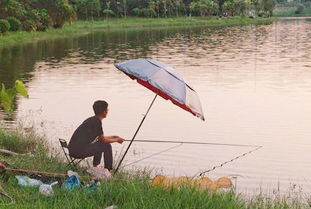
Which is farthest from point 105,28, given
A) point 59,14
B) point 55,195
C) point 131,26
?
point 55,195

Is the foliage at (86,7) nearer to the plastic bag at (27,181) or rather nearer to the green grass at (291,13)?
the plastic bag at (27,181)

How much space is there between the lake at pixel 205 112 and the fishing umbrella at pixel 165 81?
2273mm

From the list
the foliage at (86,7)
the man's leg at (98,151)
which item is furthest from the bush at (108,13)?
the man's leg at (98,151)

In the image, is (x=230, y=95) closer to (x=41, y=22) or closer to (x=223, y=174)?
(x=223, y=174)

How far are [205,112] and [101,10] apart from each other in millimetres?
88520

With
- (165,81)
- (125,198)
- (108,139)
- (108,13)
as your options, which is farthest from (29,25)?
(125,198)

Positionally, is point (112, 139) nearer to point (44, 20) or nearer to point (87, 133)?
point (87, 133)

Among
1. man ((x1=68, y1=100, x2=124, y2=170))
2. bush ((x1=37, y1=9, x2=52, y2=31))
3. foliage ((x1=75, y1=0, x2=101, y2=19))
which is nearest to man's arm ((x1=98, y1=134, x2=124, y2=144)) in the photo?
man ((x1=68, y1=100, x2=124, y2=170))

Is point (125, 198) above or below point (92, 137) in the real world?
below

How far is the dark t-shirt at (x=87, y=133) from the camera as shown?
9234 millimetres

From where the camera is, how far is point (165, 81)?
28.7 feet

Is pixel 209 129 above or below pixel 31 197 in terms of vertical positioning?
below

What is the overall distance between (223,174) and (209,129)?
399cm

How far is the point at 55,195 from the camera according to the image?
24.7 feet
